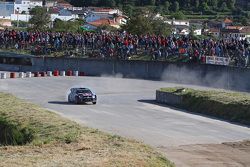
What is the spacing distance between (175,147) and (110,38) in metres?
34.6

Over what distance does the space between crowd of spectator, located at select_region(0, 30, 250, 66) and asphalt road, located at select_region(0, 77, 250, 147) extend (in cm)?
272

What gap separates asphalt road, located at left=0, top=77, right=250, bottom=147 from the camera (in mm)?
29828

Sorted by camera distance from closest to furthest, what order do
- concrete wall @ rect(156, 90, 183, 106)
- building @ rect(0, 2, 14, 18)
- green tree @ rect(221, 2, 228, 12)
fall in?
concrete wall @ rect(156, 90, 183, 106)
building @ rect(0, 2, 14, 18)
green tree @ rect(221, 2, 228, 12)

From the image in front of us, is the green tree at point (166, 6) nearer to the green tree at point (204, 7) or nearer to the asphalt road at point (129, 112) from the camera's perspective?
the green tree at point (204, 7)

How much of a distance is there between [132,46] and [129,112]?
65.3ft

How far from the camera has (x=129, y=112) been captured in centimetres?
3856

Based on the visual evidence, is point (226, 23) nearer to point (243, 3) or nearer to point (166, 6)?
point (166, 6)

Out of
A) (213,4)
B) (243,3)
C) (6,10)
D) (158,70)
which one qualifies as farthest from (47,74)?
(243,3)

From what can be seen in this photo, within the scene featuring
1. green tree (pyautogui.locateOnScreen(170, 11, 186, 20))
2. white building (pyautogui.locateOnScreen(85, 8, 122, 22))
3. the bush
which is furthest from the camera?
green tree (pyautogui.locateOnScreen(170, 11, 186, 20))

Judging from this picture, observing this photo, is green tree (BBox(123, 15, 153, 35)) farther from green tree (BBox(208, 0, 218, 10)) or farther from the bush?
green tree (BBox(208, 0, 218, 10))

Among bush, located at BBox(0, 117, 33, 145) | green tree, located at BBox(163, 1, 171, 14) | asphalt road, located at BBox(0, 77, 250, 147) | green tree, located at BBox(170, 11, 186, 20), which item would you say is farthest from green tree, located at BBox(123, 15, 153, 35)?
green tree, located at BBox(163, 1, 171, 14)

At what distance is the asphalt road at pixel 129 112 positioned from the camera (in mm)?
29828

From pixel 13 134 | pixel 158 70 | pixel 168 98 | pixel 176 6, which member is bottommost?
pixel 13 134

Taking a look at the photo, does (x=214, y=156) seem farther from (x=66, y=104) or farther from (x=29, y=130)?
(x=66, y=104)
